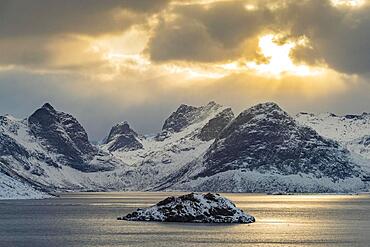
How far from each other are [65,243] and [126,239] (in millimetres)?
14179

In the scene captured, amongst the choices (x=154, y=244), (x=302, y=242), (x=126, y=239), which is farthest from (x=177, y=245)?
(x=302, y=242)

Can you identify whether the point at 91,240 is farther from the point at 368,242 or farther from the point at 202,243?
the point at 368,242

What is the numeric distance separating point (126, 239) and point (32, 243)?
21527 mm

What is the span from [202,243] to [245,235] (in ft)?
73.5

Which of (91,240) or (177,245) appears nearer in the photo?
(177,245)

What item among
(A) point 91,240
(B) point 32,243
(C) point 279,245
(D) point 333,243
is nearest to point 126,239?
(A) point 91,240

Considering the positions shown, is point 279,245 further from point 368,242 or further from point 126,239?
point 126,239

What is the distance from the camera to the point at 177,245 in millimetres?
176625

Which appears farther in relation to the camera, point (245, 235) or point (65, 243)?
point (245, 235)

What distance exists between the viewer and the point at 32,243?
184125mm

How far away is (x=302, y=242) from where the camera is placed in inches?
7505

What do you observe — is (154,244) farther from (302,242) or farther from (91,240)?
(302,242)

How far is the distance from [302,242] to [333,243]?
7226mm

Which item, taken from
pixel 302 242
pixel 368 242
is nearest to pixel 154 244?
pixel 302 242
